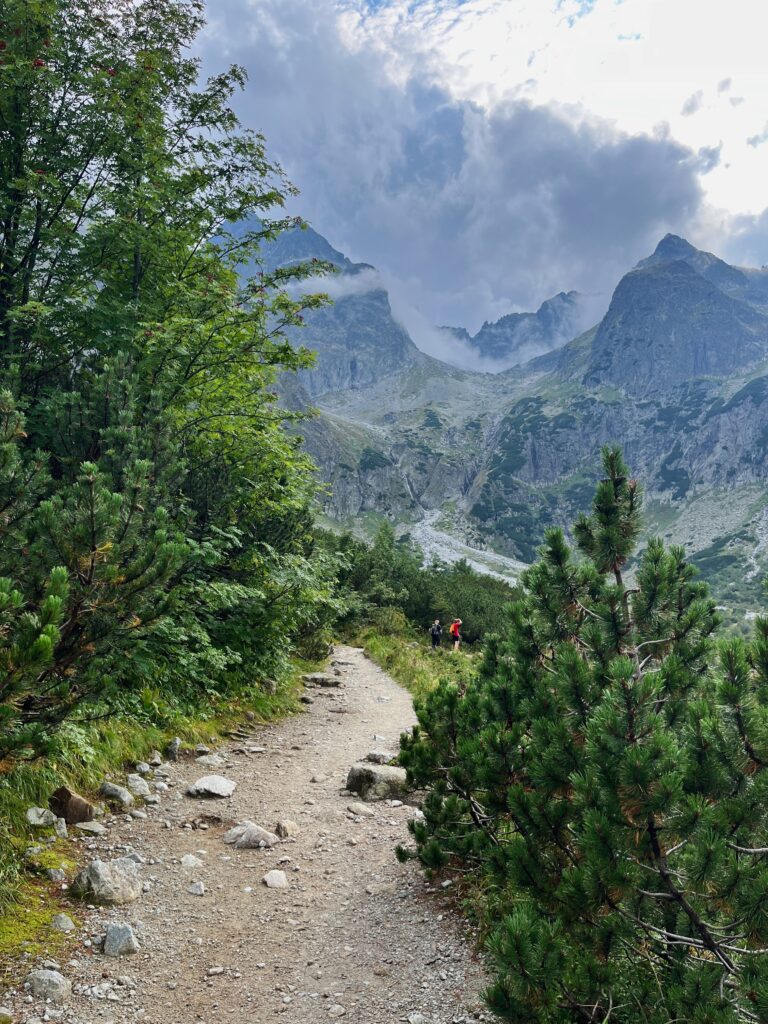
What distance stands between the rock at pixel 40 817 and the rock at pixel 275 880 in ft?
6.85

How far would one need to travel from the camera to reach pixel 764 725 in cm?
274

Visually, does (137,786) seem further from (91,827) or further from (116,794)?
(91,827)

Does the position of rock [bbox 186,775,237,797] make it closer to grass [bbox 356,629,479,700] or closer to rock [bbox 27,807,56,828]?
rock [bbox 27,807,56,828]

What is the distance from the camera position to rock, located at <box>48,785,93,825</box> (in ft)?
17.5

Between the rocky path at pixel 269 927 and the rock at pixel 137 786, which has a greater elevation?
the rocky path at pixel 269 927

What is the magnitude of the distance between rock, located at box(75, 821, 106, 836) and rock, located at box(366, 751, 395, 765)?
451 cm

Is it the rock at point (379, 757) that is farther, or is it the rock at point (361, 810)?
the rock at point (379, 757)

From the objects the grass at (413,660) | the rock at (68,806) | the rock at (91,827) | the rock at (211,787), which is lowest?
the grass at (413,660)

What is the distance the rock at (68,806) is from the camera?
5332 millimetres

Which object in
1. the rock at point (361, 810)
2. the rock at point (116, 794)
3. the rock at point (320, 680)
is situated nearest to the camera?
the rock at point (116, 794)

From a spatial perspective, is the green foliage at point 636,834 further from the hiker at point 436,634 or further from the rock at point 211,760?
the hiker at point 436,634

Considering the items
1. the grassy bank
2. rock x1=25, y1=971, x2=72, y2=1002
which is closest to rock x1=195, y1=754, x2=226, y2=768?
the grassy bank

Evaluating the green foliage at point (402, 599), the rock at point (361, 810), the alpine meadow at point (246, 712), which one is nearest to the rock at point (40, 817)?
the alpine meadow at point (246, 712)

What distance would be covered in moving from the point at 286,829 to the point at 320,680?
8508mm
